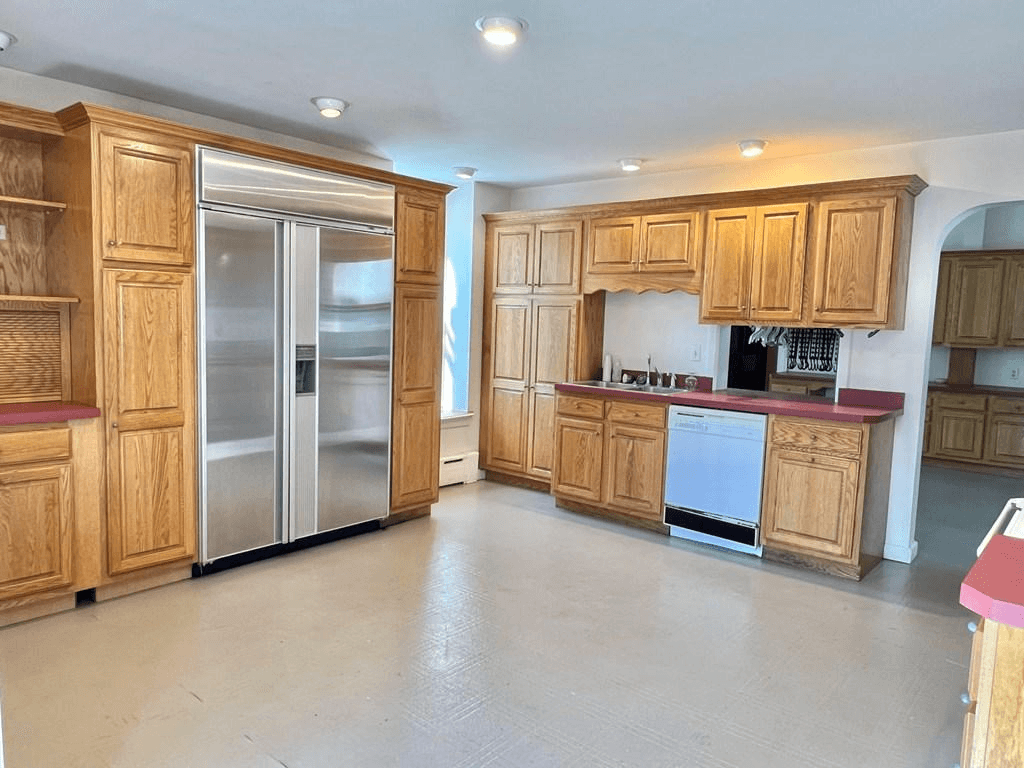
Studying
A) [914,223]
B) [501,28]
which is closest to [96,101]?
[501,28]

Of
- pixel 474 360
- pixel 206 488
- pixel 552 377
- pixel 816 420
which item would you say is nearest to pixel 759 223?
pixel 816 420

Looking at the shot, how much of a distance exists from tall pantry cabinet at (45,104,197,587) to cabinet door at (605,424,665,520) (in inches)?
105

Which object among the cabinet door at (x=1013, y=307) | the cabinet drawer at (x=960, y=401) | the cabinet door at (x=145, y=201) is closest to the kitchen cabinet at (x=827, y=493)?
the cabinet door at (x=145, y=201)

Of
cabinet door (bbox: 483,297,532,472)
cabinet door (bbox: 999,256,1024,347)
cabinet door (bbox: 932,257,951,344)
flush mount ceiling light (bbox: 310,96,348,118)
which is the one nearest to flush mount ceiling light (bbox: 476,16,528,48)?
flush mount ceiling light (bbox: 310,96,348,118)

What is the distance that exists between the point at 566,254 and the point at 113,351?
10.6 feet

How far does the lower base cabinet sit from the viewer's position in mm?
4586

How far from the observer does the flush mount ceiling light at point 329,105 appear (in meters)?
3.56

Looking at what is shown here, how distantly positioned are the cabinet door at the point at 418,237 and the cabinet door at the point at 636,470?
165 cm

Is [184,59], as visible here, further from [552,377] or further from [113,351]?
[552,377]

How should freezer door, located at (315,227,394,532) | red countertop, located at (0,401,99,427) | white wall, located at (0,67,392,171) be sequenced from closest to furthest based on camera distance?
red countertop, located at (0,401,99,427) → white wall, located at (0,67,392,171) → freezer door, located at (315,227,394,532)

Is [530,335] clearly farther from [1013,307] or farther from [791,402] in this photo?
[1013,307]

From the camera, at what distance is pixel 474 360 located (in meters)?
5.83

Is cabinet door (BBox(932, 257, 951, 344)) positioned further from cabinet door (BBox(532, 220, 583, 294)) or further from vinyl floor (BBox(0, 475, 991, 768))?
cabinet door (BBox(532, 220, 583, 294))

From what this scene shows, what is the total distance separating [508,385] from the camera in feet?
18.8
